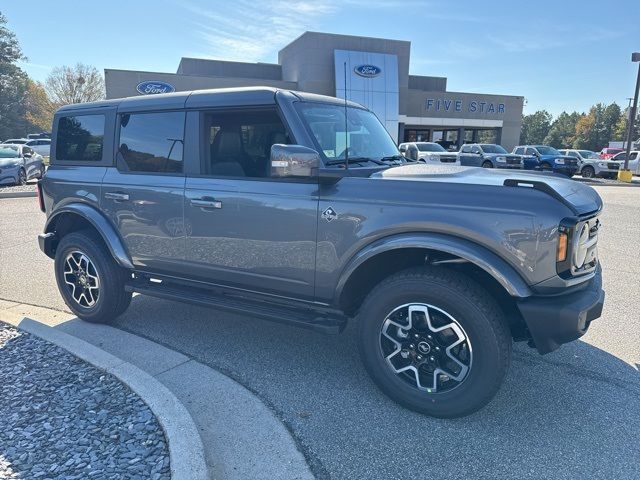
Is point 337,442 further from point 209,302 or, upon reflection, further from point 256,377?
point 209,302

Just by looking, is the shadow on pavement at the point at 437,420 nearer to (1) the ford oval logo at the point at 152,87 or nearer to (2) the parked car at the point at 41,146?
(2) the parked car at the point at 41,146

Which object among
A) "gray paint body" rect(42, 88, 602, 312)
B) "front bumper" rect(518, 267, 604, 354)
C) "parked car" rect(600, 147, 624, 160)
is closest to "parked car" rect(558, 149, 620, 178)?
"parked car" rect(600, 147, 624, 160)

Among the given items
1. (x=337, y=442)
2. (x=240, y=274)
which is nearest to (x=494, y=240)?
(x=337, y=442)

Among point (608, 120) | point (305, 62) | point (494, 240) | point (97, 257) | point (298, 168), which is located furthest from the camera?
point (608, 120)

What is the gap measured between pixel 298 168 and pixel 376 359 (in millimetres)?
1396

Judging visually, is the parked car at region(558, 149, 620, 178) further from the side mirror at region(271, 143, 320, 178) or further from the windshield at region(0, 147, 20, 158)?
the side mirror at region(271, 143, 320, 178)

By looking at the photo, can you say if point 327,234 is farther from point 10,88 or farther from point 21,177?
point 10,88

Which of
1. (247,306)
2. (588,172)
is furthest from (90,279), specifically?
(588,172)

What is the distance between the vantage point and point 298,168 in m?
2.94

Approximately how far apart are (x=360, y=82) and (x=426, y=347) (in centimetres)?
3463

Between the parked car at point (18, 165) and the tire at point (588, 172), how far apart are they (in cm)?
2967

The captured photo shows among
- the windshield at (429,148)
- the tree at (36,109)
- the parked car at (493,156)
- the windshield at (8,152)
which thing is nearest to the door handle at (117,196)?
the windshield at (8,152)

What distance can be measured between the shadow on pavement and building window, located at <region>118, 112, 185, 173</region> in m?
1.60

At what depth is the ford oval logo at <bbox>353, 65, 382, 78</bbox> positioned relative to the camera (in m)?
34.8
